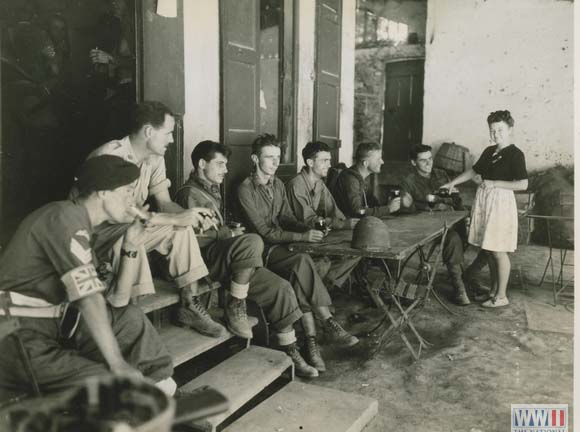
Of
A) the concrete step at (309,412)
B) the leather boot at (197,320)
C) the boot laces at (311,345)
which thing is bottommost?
the concrete step at (309,412)

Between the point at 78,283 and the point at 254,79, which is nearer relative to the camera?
the point at 78,283

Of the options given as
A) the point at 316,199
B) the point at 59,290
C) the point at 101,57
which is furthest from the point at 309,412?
the point at 101,57

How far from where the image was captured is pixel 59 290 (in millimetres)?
2074

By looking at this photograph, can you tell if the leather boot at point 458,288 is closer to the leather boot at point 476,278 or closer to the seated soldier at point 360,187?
the leather boot at point 476,278

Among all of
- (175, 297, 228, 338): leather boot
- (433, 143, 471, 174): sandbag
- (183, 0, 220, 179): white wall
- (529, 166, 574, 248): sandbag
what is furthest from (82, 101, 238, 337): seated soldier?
(433, 143, 471, 174): sandbag

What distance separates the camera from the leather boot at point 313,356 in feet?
11.8

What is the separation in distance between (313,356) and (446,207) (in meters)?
2.66

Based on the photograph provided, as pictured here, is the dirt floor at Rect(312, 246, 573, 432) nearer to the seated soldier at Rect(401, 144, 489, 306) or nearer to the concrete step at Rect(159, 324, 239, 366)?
the seated soldier at Rect(401, 144, 489, 306)

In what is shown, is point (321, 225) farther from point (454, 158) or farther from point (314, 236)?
point (454, 158)

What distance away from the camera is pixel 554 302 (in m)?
5.11

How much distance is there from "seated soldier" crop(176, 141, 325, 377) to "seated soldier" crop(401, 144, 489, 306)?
2119mm

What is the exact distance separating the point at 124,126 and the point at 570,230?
5.12m

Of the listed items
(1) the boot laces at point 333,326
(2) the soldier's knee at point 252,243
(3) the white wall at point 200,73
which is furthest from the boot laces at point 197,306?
(3) the white wall at point 200,73

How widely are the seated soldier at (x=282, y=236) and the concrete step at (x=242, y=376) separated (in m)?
0.43
